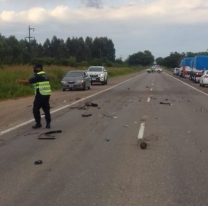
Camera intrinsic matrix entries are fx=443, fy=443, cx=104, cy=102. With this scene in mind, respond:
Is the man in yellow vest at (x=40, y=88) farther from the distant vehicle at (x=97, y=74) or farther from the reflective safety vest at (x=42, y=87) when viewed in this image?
the distant vehicle at (x=97, y=74)

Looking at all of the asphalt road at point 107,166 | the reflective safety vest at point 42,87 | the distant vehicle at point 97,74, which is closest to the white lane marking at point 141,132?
the asphalt road at point 107,166

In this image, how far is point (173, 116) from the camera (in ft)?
51.8

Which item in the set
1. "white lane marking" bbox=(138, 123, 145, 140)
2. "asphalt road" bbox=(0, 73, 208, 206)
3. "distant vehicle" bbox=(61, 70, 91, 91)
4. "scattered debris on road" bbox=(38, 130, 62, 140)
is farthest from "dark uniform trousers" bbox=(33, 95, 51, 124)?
"distant vehicle" bbox=(61, 70, 91, 91)

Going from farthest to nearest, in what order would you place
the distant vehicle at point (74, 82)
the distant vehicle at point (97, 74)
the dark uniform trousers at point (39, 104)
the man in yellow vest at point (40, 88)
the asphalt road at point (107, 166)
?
the distant vehicle at point (97, 74)
the distant vehicle at point (74, 82)
the dark uniform trousers at point (39, 104)
the man in yellow vest at point (40, 88)
the asphalt road at point (107, 166)

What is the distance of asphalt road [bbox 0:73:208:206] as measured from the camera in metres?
5.91

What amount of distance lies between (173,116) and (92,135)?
5.28 metres

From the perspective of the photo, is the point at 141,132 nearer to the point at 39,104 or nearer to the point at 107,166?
the point at 39,104

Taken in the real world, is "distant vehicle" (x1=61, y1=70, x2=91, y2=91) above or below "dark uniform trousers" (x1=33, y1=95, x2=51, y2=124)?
below

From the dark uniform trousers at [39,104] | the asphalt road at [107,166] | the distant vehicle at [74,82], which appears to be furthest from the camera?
the distant vehicle at [74,82]

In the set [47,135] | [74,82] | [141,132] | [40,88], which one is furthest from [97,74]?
[47,135]

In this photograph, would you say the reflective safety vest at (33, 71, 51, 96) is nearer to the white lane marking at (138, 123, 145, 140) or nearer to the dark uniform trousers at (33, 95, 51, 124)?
the dark uniform trousers at (33, 95, 51, 124)

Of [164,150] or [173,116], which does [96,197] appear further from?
[173,116]

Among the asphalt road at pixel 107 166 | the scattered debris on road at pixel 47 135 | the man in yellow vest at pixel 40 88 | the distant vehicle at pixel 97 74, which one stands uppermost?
the man in yellow vest at pixel 40 88

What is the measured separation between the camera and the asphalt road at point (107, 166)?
5.91 metres
